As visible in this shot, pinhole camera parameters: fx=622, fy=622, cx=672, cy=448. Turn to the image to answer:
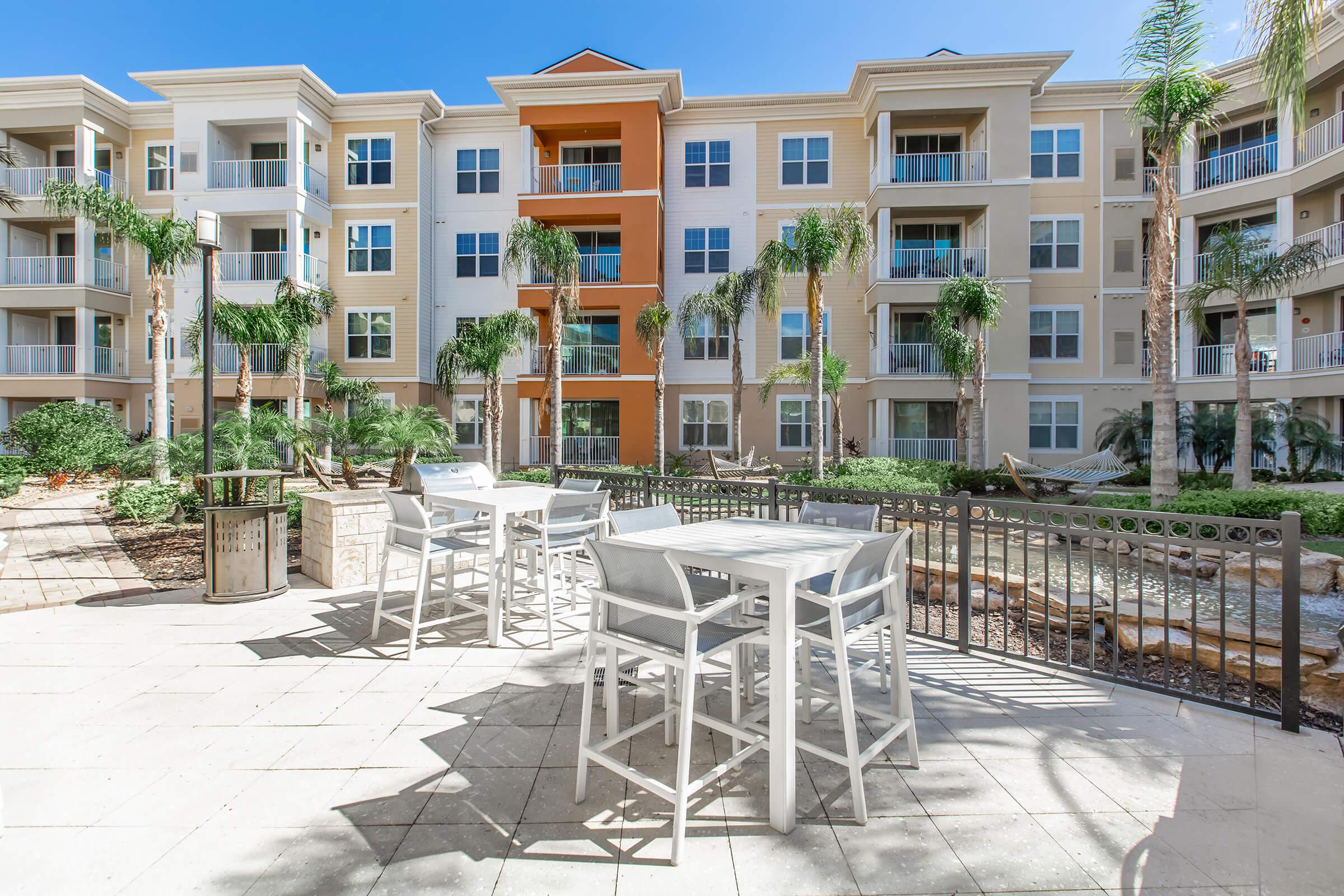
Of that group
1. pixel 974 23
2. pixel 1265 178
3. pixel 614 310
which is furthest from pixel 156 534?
pixel 1265 178

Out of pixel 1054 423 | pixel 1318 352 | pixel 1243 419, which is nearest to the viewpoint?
pixel 1243 419

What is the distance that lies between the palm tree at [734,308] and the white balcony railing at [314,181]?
12582 millimetres

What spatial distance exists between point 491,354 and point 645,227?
20.4 ft

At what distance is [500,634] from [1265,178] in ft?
75.3

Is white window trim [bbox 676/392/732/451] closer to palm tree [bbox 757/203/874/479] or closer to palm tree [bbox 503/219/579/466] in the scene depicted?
palm tree [bbox 503/219/579/466]

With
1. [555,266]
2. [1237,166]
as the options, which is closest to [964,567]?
[555,266]

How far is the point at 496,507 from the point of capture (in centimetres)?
466

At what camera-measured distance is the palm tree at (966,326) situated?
1485 centimetres

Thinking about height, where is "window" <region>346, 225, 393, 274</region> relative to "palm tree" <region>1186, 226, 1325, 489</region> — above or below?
above

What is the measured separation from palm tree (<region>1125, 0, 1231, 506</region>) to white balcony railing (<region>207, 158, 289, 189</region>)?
72.9ft

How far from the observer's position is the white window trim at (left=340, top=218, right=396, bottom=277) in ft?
67.3

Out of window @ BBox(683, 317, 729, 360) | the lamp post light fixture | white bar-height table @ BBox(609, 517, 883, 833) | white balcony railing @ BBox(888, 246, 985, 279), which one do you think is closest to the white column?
window @ BBox(683, 317, 729, 360)

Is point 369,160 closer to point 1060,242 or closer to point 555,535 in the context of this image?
point 555,535

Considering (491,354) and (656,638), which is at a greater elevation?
(491,354)
